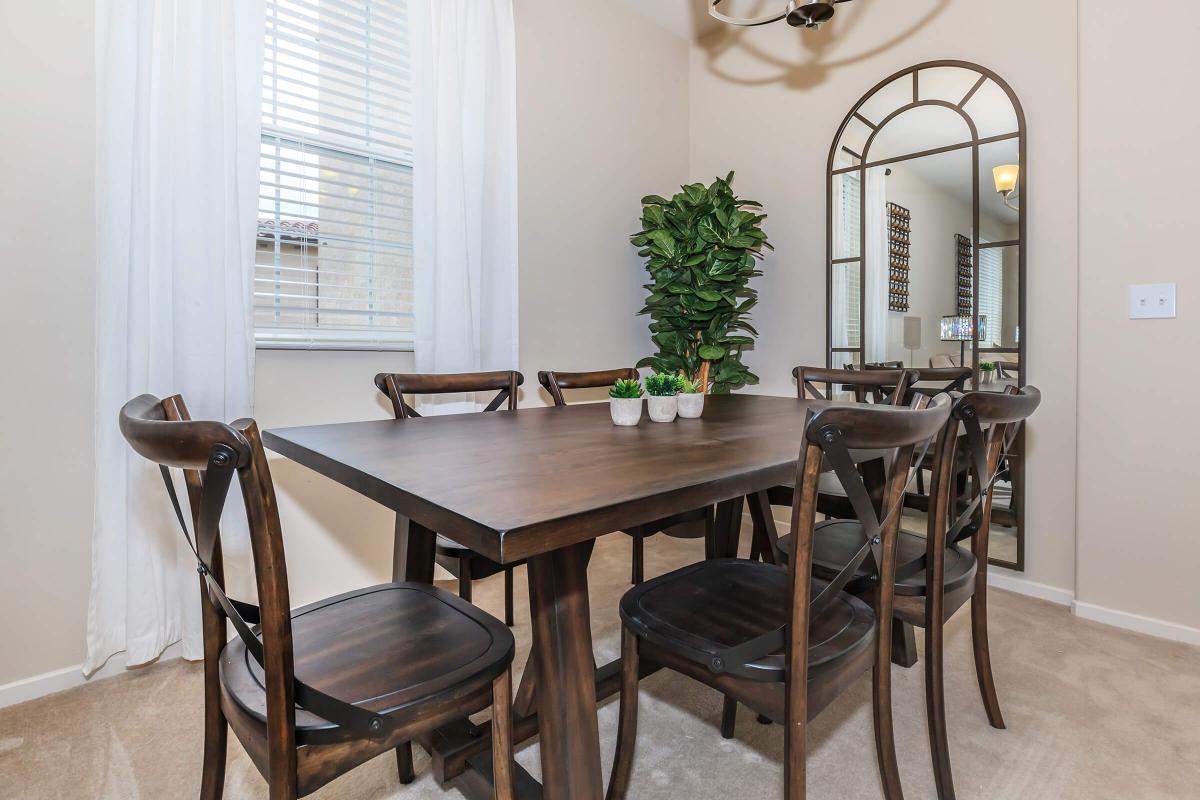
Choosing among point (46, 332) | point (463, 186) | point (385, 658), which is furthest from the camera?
point (463, 186)

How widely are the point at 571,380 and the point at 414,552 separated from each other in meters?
1.00

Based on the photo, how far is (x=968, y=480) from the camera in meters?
2.69

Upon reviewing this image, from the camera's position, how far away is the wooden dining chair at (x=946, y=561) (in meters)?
1.28

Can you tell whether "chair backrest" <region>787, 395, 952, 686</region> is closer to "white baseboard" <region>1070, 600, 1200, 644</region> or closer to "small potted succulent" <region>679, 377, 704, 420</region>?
Result: "small potted succulent" <region>679, 377, 704, 420</region>

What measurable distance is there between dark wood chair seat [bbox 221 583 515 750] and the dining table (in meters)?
0.12

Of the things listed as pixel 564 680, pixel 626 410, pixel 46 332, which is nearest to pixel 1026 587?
pixel 626 410

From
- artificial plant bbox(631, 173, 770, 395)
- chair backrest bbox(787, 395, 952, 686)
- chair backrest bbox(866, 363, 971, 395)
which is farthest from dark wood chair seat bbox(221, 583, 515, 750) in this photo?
chair backrest bbox(866, 363, 971, 395)

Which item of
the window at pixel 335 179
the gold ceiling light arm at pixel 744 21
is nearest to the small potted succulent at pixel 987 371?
the gold ceiling light arm at pixel 744 21

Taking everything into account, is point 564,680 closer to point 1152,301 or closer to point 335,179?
point 335,179

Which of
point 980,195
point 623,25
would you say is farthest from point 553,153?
point 980,195

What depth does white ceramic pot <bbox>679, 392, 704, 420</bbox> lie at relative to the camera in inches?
69.5

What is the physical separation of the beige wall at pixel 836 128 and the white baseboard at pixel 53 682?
123 inches

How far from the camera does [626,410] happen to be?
1.64 m

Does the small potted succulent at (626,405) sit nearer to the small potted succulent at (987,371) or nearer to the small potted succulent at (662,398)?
the small potted succulent at (662,398)
